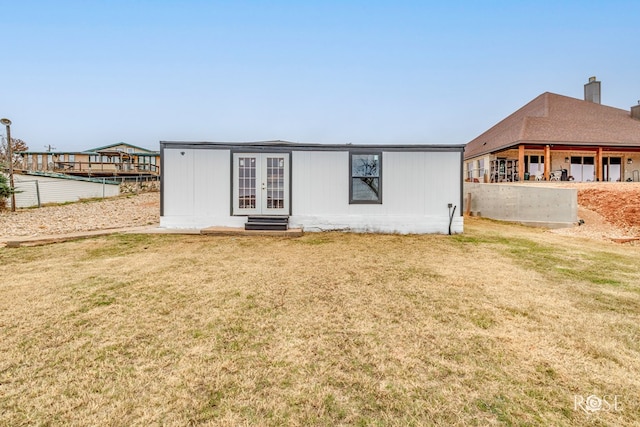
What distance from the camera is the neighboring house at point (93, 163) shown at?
24328 mm

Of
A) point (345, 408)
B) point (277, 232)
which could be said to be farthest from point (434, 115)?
point (345, 408)

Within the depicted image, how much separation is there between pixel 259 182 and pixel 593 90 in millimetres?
25891

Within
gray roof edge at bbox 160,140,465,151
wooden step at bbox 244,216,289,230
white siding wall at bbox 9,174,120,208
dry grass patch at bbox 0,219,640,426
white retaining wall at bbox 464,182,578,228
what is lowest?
dry grass patch at bbox 0,219,640,426

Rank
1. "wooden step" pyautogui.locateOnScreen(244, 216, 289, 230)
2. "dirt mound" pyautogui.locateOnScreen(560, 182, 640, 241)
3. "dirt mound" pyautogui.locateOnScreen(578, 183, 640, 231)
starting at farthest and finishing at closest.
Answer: "dirt mound" pyautogui.locateOnScreen(578, 183, 640, 231) → "dirt mound" pyautogui.locateOnScreen(560, 182, 640, 241) → "wooden step" pyautogui.locateOnScreen(244, 216, 289, 230)

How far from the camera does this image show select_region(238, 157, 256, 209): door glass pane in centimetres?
825

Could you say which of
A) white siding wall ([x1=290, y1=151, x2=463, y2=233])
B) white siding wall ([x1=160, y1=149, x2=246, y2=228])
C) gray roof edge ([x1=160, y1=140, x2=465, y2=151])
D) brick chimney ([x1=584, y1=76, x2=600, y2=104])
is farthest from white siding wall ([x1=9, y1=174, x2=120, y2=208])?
brick chimney ([x1=584, y1=76, x2=600, y2=104])

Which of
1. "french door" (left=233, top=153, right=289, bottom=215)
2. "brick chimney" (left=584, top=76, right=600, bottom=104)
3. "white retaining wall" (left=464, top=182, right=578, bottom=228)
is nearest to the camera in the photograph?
"french door" (left=233, top=153, right=289, bottom=215)

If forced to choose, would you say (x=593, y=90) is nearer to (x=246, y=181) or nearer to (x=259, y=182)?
(x=259, y=182)

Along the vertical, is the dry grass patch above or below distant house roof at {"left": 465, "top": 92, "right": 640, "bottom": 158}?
below

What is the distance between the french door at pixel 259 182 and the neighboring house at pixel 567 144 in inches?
587

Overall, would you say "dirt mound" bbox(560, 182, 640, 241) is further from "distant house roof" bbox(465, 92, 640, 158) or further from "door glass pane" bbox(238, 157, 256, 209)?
"door glass pane" bbox(238, 157, 256, 209)

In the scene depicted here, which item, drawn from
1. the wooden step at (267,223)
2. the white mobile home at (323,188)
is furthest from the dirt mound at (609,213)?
the wooden step at (267,223)

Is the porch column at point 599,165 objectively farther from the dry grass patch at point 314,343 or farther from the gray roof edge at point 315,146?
the dry grass patch at point 314,343

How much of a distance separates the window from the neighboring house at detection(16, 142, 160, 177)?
2178cm
